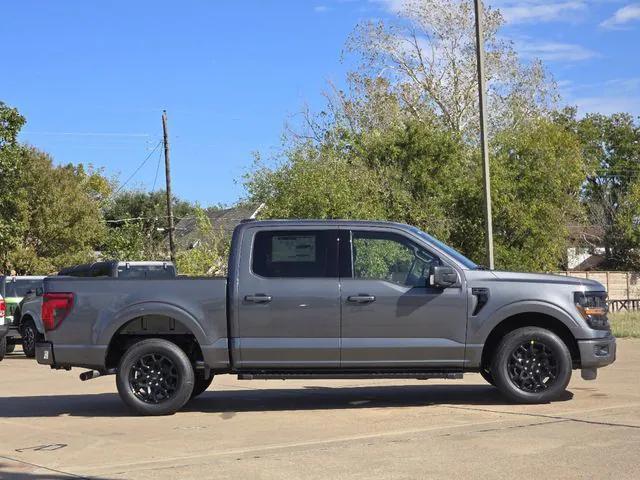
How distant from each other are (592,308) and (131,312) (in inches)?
194

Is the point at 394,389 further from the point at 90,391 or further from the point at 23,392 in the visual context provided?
the point at 23,392

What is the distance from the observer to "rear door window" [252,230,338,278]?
33.8 ft

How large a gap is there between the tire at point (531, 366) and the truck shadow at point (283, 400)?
36cm

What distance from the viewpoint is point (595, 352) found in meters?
10.2

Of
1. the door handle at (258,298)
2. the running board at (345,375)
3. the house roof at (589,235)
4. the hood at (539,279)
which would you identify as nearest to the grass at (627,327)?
the hood at (539,279)

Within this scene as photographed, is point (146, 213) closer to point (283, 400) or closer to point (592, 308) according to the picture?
point (283, 400)

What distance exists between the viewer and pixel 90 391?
43.0ft

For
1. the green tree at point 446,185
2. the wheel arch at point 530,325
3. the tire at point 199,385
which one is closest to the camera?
the wheel arch at point 530,325

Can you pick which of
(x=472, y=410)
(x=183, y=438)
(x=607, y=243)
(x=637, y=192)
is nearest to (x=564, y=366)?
(x=472, y=410)

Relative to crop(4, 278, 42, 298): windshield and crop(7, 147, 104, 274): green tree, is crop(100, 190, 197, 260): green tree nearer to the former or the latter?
crop(7, 147, 104, 274): green tree

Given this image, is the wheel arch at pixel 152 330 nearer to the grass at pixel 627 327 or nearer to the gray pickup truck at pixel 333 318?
the gray pickup truck at pixel 333 318

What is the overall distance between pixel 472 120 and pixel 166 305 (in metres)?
36.0

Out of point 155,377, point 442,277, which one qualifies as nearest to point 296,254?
point 442,277

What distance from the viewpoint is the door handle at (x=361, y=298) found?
10.0 m
